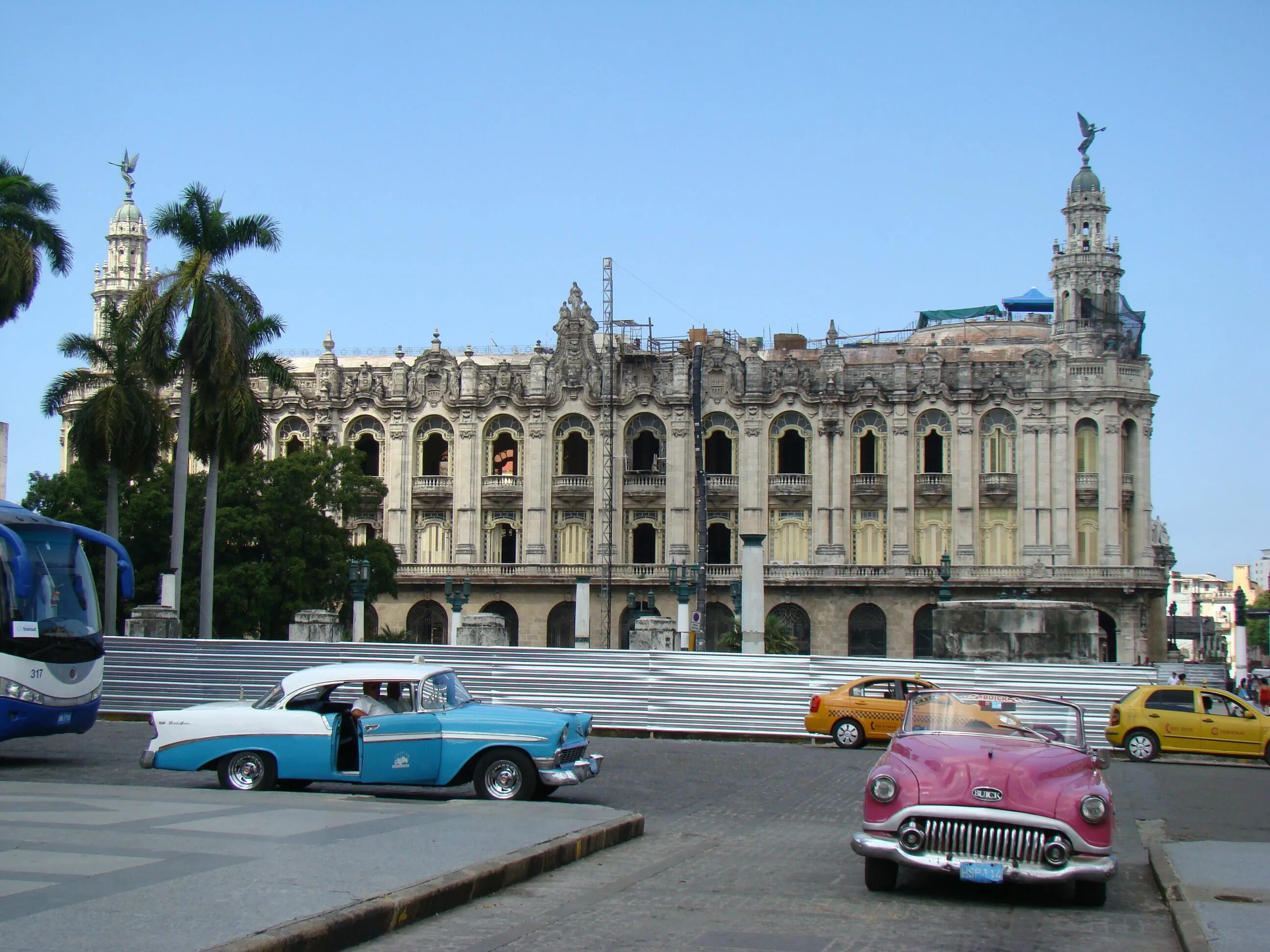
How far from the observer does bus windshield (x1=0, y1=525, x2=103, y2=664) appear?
19.1 metres

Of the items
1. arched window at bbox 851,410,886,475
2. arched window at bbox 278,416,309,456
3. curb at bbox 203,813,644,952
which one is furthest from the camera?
arched window at bbox 278,416,309,456

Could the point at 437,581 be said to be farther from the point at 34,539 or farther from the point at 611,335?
the point at 34,539

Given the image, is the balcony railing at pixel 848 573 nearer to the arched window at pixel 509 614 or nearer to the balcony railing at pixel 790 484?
the arched window at pixel 509 614

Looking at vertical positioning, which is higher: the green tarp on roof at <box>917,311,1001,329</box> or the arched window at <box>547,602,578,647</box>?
the green tarp on roof at <box>917,311,1001,329</box>

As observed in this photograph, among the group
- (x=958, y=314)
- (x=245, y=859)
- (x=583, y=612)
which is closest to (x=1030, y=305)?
(x=958, y=314)

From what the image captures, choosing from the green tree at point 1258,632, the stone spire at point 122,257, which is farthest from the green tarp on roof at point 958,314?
the green tree at point 1258,632

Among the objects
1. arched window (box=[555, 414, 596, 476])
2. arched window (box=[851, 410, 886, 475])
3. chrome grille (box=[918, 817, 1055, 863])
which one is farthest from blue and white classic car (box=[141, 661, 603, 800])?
arched window (box=[555, 414, 596, 476])

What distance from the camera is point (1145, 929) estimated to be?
33.3 ft

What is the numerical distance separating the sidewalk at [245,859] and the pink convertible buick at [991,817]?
Result: 2.72 metres

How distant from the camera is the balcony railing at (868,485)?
63281 millimetres

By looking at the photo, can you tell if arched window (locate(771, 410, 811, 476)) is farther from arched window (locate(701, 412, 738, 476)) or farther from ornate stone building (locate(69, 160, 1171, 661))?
arched window (locate(701, 412, 738, 476))

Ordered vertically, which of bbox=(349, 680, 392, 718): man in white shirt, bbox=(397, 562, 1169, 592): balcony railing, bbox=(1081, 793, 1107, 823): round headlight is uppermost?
bbox=(397, 562, 1169, 592): balcony railing

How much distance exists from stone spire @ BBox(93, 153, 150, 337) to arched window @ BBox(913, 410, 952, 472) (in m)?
39.5

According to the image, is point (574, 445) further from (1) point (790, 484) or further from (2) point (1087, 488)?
(2) point (1087, 488)
